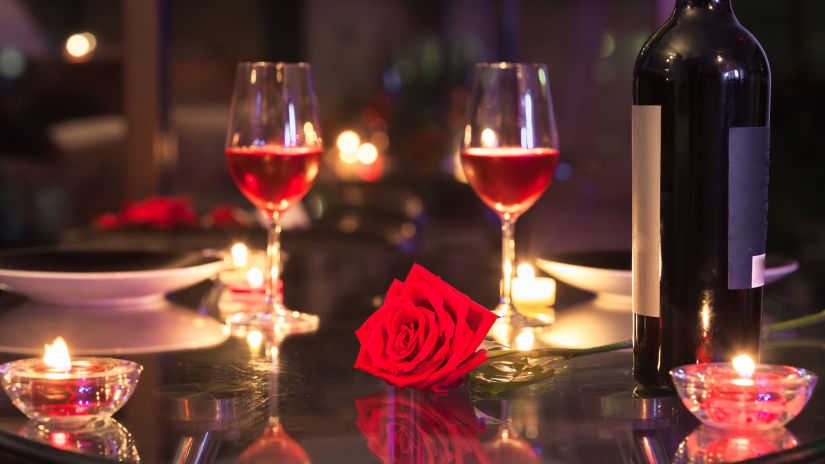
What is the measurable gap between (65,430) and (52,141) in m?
4.26

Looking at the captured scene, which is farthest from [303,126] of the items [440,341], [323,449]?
[323,449]

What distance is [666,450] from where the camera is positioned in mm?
610

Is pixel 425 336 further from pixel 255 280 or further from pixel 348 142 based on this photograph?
pixel 348 142

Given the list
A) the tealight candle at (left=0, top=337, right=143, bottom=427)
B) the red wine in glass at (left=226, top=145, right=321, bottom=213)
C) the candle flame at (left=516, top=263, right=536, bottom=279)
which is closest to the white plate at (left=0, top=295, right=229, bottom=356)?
the red wine in glass at (left=226, top=145, right=321, bottom=213)

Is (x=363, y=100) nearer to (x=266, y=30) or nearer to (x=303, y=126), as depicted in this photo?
(x=266, y=30)

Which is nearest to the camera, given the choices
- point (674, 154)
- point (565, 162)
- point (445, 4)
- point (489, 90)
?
point (674, 154)

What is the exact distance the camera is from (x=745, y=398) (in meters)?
0.64

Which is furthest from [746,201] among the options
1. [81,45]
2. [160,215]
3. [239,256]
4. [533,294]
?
[81,45]

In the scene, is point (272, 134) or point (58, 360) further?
point (272, 134)

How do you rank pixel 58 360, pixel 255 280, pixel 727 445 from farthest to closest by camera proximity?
pixel 255 280 < pixel 58 360 < pixel 727 445

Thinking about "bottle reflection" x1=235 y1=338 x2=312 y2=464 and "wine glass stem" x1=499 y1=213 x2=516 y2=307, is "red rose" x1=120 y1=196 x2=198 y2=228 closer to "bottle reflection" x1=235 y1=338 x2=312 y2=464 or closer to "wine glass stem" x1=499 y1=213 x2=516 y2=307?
"wine glass stem" x1=499 y1=213 x2=516 y2=307

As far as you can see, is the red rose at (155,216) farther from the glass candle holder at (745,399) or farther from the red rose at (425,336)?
the glass candle holder at (745,399)

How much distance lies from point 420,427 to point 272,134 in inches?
20.4

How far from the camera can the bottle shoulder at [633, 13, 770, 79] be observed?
28.8 inches
